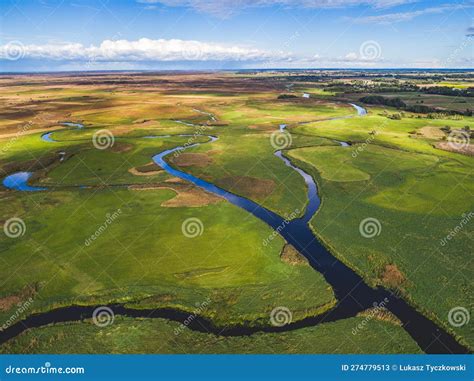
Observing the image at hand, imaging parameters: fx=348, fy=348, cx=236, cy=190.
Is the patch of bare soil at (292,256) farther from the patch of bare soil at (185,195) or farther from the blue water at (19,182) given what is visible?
the blue water at (19,182)

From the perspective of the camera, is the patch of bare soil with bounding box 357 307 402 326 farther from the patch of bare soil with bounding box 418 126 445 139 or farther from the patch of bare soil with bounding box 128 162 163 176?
the patch of bare soil with bounding box 418 126 445 139

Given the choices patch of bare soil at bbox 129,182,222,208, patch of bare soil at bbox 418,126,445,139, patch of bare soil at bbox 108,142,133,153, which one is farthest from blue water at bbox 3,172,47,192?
patch of bare soil at bbox 418,126,445,139

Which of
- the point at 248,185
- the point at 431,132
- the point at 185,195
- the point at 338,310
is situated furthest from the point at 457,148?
the point at 338,310

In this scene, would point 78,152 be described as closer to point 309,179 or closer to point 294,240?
point 309,179

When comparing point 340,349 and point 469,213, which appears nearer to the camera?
point 340,349

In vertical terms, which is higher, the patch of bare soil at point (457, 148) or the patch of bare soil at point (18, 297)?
the patch of bare soil at point (457, 148)

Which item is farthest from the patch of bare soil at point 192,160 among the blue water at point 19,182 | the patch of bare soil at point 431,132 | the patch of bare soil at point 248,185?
the patch of bare soil at point 431,132

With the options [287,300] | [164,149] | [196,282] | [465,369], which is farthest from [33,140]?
[465,369]
